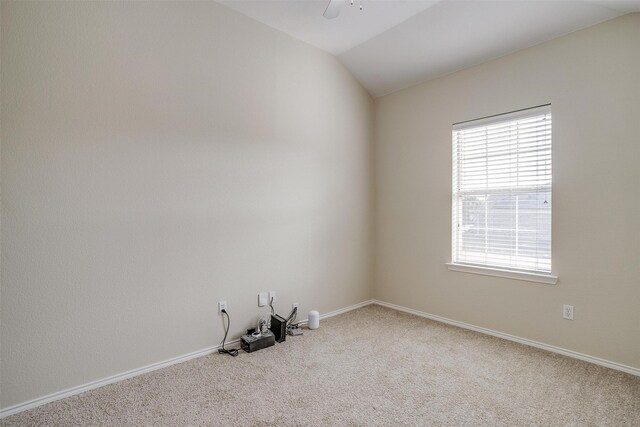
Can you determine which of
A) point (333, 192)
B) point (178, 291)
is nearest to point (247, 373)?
point (178, 291)

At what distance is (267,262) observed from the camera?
2.99 m

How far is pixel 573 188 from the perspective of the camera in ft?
8.29

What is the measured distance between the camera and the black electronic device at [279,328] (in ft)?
9.22

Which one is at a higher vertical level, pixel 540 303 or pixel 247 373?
pixel 540 303

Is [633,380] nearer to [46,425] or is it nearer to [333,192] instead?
[333,192]

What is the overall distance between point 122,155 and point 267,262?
1.44 m

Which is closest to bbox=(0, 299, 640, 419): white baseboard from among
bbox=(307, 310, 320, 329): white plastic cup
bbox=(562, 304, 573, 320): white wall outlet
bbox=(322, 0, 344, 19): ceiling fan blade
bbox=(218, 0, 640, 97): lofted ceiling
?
bbox=(307, 310, 320, 329): white plastic cup

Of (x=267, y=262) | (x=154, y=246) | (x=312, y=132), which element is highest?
(x=312, y=132)

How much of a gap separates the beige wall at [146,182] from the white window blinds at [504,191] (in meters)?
1.43

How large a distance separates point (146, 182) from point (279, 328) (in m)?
1.60

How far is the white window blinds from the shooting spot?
8.89ft

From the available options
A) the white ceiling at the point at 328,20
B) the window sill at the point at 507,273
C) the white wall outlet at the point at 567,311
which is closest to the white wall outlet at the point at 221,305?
the window sill at the point at 507,273

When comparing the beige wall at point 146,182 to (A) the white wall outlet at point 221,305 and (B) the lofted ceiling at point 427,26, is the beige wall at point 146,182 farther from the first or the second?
(B) the lofted ceiling at point 427,26

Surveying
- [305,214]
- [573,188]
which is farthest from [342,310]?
[573,188]
